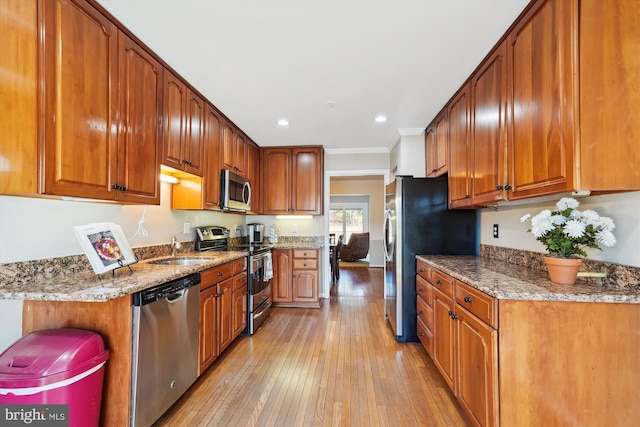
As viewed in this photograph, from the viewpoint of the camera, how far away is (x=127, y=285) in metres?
1.46

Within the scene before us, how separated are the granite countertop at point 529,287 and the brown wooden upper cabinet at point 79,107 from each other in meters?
Answer: 2.18

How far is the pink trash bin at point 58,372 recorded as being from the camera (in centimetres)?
115

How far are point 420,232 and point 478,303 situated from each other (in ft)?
4.38

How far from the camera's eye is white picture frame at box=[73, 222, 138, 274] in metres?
1.56

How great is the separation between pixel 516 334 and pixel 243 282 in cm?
242

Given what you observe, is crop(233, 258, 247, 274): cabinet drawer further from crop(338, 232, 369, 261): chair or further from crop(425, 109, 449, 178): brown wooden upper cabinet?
crop(338, 232, 369, 261): chair

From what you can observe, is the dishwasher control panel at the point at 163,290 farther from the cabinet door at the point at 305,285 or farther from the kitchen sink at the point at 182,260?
the cabinet door at the point at 305,285

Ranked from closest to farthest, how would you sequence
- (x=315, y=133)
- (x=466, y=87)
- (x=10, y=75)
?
(x=10, y=75) → (x=466, y=87) → (x=315, y=133)

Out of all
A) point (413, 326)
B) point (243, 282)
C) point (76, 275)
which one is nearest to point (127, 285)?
point (76, 275)

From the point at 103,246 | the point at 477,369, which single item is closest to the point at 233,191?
the point at 103,246

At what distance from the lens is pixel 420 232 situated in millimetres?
2828

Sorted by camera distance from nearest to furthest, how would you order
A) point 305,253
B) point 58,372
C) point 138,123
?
point 58,372, point 138,123, point 305,253

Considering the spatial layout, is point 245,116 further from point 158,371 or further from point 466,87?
point 158,371

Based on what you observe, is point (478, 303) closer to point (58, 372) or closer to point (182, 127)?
point (58, 372)
